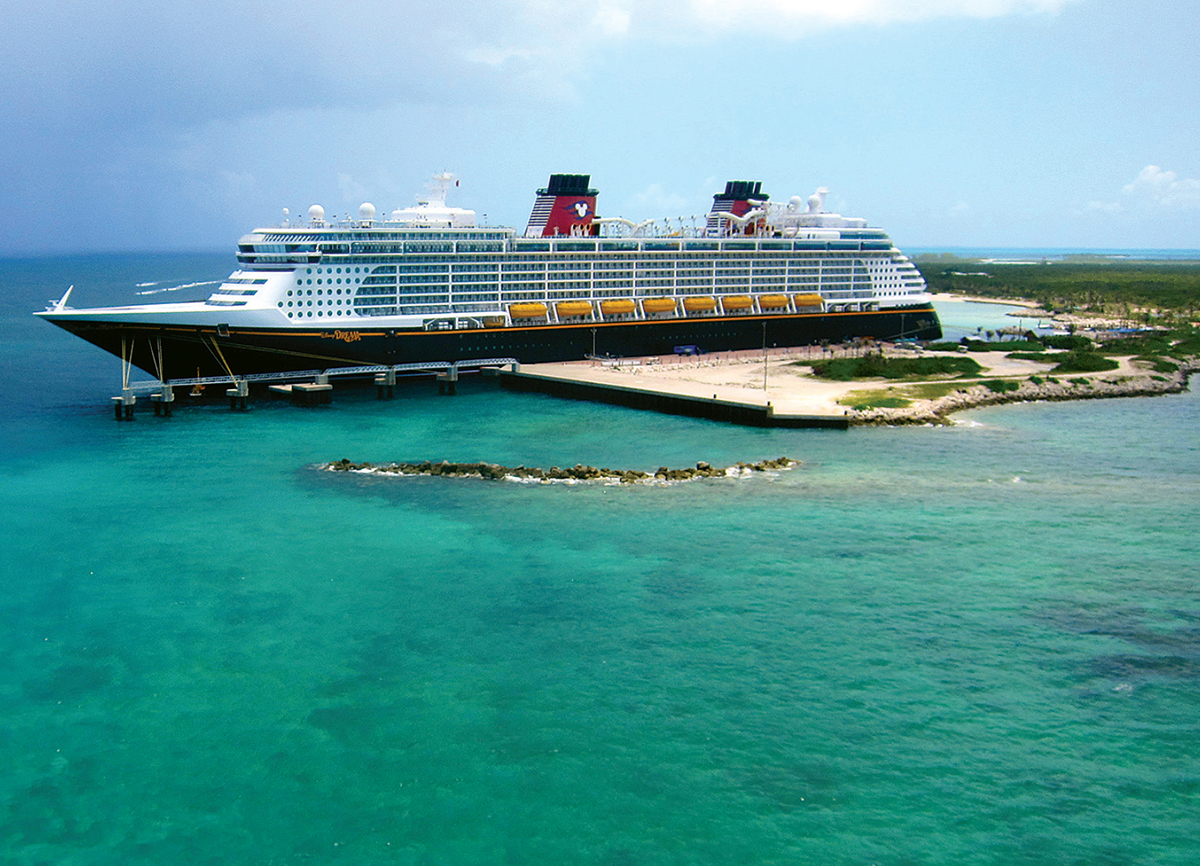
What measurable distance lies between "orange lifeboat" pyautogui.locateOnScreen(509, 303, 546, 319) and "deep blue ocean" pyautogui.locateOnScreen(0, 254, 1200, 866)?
1052 inches

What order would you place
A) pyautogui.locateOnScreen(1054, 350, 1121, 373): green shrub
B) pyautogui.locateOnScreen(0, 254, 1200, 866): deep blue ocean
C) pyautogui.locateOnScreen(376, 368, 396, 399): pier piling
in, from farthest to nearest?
pyautogui.locateOnScreen(1054, 350, 1121, 373): green shrub, pyautogui.locateOnScreen(376, 368, 396, 399): pier piling, pyautogui.locateOnScreen(0, 254, 1200, 866): deep blue ocean

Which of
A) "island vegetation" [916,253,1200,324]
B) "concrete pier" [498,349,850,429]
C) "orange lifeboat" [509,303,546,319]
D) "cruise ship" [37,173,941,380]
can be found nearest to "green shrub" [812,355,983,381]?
"concrete pier" [498,349,850,429]

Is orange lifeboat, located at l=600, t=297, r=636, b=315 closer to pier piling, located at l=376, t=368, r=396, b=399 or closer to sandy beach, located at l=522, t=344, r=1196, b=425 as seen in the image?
sandy beach, located at l=522, t=344, r=1196, b=425

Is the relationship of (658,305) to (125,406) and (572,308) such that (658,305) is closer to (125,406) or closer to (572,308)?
(572,308)

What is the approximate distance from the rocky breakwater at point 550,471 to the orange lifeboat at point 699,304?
3594cm

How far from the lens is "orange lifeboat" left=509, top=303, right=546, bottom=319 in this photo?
69.6 m

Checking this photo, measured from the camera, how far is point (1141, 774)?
20.1 m

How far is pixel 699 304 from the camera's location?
78.4m

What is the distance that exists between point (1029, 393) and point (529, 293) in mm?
32781

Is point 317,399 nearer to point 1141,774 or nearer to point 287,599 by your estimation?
point 287,599

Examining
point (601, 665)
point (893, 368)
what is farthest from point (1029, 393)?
point (601, 665)

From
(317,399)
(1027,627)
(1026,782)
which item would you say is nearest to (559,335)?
(317,399)

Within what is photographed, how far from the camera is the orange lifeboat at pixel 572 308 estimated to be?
236 ft

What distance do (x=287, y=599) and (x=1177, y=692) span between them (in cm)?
2210
